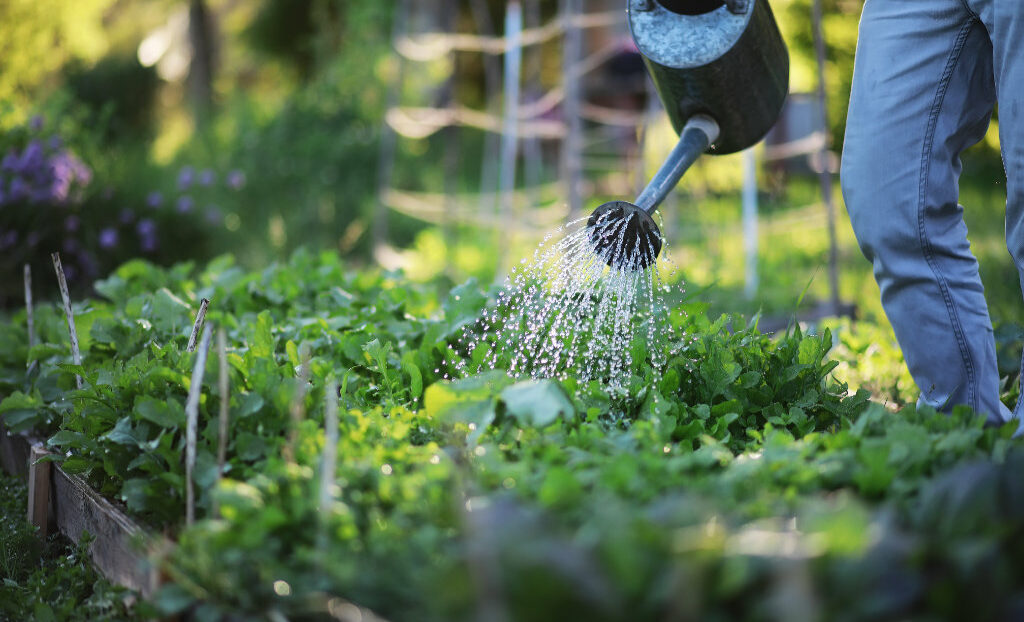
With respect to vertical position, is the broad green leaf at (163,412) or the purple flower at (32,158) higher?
the purple flower at (32,158)

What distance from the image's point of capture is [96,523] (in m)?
1.81

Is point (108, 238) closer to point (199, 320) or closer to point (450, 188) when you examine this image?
point (450, 188)

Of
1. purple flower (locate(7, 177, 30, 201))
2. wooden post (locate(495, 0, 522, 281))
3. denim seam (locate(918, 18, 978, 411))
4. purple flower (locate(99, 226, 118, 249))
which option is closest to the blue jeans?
denim seam (locate(918, 18, 978, 411))

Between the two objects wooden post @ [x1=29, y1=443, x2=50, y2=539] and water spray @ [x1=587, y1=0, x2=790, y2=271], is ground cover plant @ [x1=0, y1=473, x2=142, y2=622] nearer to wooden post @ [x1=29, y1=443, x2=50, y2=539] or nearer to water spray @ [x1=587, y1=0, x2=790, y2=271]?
wooden post @ [x1=29, y1=443, x2=50, y2=539]

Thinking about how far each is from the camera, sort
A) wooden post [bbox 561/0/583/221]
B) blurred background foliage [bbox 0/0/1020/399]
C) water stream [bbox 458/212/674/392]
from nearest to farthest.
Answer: water stream [bbox 458/212/674/392] → blurred background foliage [bbox 0/0/1020/399] → wooden post [bbox 561/0/583/221]

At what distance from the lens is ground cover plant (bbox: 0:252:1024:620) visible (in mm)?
1022

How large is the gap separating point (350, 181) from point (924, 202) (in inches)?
218

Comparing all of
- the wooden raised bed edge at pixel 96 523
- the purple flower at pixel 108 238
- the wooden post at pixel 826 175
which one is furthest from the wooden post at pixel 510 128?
the wooden raised bed edge at pixel 96 523

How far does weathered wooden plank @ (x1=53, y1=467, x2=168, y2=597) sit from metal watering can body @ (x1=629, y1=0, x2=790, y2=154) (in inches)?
60.4

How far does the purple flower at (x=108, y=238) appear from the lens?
4184 millimetres

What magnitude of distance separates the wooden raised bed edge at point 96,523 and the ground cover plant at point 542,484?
0.18ft

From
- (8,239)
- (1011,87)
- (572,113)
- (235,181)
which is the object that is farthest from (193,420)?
(235,181)

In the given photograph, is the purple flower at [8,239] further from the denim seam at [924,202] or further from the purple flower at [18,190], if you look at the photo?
the denim seam at [924,202]

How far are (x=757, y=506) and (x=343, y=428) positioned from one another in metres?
0.71
